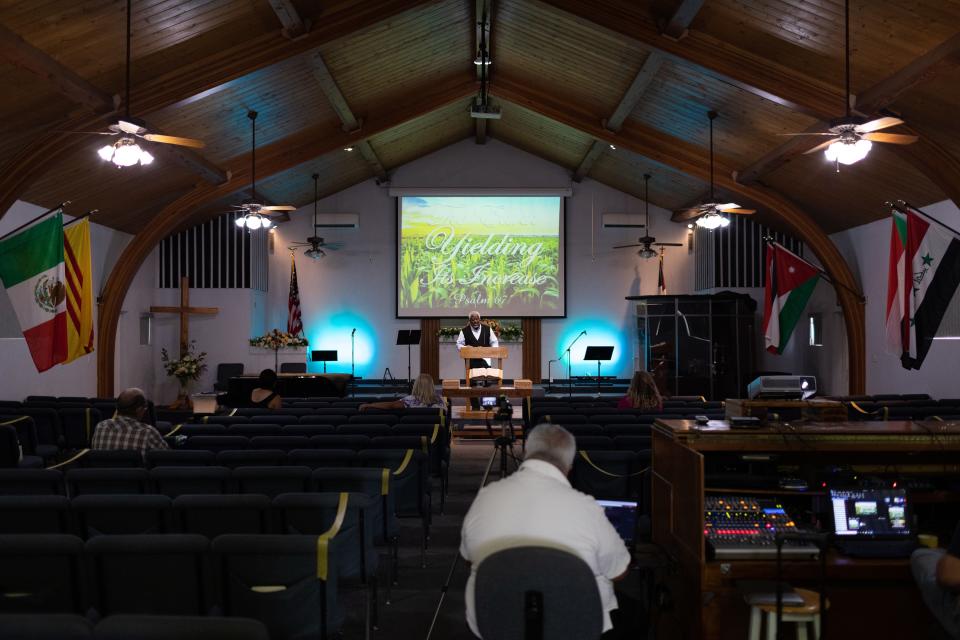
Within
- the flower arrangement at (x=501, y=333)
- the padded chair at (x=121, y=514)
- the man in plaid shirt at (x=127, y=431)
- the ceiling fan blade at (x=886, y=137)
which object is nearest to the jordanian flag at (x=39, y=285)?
the man in plaid shirt at (x=127, y=431)

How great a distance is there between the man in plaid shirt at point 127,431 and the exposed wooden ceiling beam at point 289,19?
5128mm

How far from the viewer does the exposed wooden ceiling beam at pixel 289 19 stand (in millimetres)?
9278

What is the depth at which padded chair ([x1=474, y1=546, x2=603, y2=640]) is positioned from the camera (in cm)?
254

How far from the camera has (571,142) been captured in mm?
17016

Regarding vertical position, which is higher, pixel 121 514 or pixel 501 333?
pixel 501 333

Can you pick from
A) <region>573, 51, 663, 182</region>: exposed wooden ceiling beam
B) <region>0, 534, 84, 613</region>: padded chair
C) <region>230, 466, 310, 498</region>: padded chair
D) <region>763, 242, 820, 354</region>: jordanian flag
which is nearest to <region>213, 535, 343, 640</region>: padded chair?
<region>0, 534, 84, 613</region>: padded chair

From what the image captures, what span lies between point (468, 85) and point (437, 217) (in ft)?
14.8

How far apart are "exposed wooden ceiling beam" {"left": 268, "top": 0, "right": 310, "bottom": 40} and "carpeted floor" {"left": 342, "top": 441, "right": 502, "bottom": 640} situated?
19.0 feet

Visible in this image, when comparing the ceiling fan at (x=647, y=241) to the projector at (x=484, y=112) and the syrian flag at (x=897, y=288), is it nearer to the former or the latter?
the projector at (x=484, y=112)

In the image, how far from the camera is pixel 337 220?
19.0m

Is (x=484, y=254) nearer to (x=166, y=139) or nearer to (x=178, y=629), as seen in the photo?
(x=166, y=139)

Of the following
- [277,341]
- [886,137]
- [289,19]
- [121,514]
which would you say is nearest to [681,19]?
[886,137]

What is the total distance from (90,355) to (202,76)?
683cm

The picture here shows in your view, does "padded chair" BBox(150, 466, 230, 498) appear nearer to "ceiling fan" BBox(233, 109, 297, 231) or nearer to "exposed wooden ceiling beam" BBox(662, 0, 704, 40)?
"exposed wooden ceiling beam" BBox(662, 0, 704, 40)
